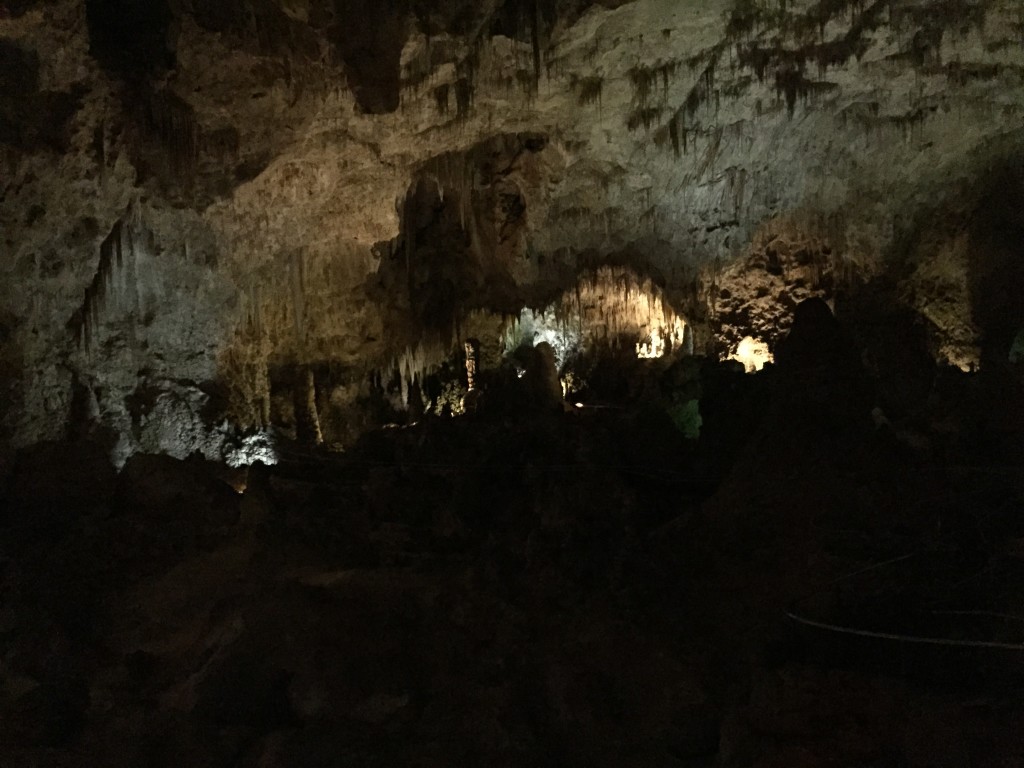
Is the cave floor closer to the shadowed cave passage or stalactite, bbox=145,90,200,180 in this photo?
the shadowed cave passage

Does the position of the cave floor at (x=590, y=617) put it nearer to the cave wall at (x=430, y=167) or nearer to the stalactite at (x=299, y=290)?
the cave wall at (x=430, y=167)

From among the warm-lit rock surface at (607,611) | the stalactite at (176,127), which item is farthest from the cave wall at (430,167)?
the warm-lit rock surface at (607,611)

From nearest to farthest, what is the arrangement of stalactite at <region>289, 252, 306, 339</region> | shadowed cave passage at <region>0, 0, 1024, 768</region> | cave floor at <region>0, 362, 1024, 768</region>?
cave floor at <region>0, 362, 1024, 768</region> → shadowed cave passage at <region>0, 0, 1024, 768</region> → stalactite at <region>289, 252, 306, 339</region>

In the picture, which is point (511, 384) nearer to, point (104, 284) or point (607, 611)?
point (607, 611)

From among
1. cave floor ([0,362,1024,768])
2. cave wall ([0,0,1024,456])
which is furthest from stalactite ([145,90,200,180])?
cave floor ([0,362,1024,768])

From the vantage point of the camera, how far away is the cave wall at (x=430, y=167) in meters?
10.2

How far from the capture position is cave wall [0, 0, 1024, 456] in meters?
10.2

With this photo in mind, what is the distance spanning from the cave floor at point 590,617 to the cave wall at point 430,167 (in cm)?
543

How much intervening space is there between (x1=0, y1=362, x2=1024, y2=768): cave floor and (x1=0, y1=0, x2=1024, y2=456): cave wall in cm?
543

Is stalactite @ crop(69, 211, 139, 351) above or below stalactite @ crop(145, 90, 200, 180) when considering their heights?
below

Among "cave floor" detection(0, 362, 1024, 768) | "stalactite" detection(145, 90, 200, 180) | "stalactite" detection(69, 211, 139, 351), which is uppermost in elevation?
"stalactite" detection(145, 90, 200, 180)

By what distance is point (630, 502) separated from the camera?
5.93 metres

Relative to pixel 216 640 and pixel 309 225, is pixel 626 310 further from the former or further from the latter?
pixel 216 640

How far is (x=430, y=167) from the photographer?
1320 centimetres
